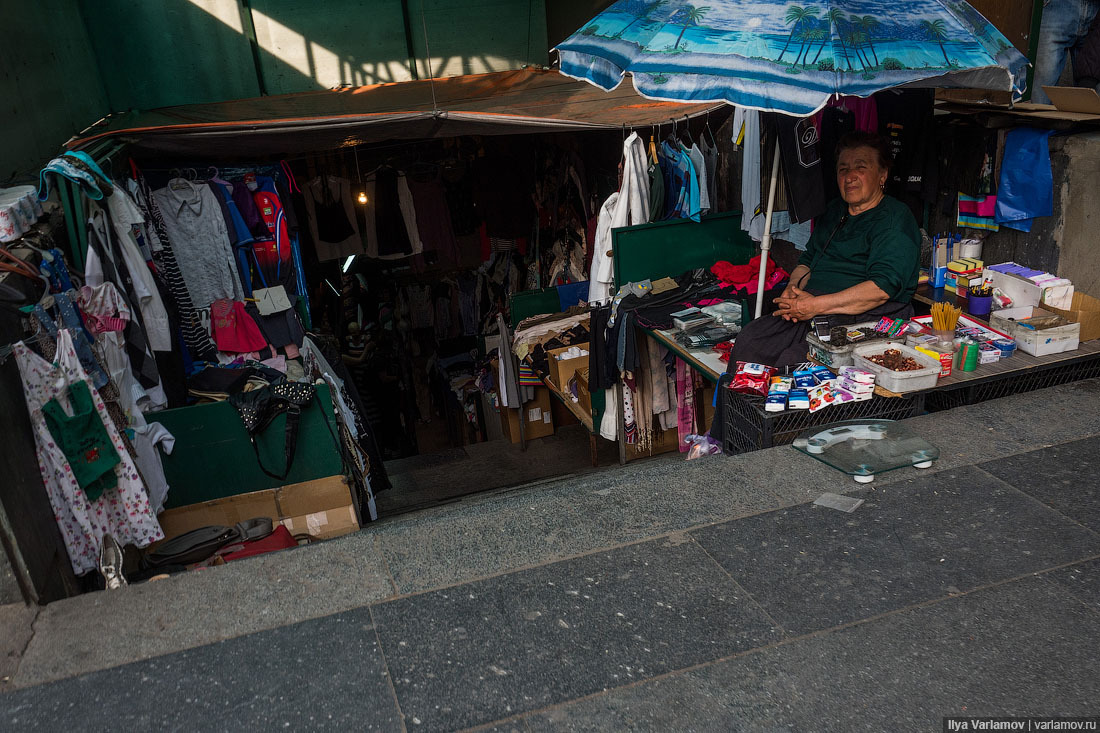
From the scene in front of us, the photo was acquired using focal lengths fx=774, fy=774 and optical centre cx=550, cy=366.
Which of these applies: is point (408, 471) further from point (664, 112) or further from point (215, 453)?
point (664, 112)

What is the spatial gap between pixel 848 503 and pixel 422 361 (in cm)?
858

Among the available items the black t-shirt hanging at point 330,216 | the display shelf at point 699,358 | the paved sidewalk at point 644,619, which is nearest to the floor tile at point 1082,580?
the paved sidewalk at point 644,619

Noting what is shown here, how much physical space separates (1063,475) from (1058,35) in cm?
340

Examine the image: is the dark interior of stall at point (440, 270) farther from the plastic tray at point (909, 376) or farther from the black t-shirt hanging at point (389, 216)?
the plastic tray at point (909, 376)

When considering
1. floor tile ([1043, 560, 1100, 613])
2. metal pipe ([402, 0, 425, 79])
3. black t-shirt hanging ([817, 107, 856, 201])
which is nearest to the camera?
floor tile ([1043, 560, 1100, 613])

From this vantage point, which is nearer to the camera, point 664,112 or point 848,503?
point 848,503

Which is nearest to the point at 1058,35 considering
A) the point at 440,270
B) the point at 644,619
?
the point at 644,619

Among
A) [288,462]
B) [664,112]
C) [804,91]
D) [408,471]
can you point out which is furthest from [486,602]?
[408,471]

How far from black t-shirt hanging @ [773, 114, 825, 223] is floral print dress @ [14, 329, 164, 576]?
4.04 meters

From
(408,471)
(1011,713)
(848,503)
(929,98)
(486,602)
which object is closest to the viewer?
(1011,713)

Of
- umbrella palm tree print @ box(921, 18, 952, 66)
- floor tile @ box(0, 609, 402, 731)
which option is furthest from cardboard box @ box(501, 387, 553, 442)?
floor tile @ box(0, 609, 402, 731)

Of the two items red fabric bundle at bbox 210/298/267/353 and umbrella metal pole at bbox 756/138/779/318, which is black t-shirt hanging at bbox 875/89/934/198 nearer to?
umbrella metal pole at bbox 756/138/779/318

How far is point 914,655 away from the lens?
233 centimetres

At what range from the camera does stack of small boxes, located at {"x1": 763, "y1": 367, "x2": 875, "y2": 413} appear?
12.3 ft
